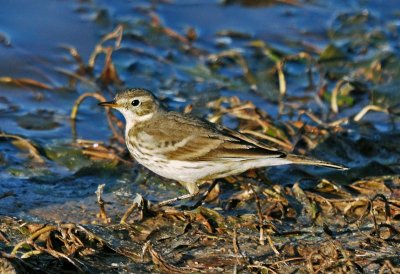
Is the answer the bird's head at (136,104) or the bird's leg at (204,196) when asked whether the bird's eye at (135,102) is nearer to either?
the bird's head at (136,104)

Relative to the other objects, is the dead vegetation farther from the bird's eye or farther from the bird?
the bird's eye

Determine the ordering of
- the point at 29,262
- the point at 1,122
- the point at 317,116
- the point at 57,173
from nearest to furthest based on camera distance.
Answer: the point at 29,262
the point at 57,173
the point at 1,122
the point at 317,116

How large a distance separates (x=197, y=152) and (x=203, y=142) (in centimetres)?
12

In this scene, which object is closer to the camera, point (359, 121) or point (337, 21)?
point (359, 121)

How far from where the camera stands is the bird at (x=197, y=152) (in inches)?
299

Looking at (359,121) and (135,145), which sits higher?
(135,145)

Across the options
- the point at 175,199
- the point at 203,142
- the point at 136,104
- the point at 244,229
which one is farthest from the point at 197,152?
the point at 136,104

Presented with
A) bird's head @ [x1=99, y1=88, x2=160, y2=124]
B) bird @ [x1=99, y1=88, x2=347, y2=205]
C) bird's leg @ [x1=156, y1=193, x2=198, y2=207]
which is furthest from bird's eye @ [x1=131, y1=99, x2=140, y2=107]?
bird's leg @ [x1=156, y1=193, x2=198, y2=207]

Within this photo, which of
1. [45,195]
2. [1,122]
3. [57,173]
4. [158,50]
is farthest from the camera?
[158,50]

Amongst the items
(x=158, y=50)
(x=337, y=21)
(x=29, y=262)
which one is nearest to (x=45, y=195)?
(x=29, y=262)

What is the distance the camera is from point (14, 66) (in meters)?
11.0

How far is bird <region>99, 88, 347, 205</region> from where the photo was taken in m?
7.61

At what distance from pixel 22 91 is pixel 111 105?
2.43m

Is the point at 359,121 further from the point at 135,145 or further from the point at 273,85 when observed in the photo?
the point at 135,145
